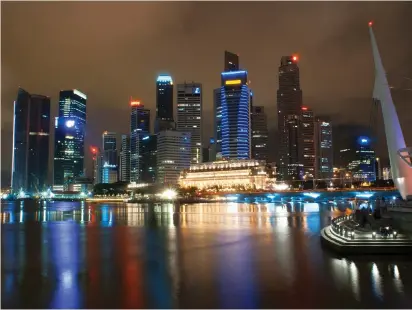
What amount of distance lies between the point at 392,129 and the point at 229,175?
14626cm

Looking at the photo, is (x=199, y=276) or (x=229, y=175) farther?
(x=229, y=175)

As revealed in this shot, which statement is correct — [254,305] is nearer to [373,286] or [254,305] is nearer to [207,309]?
[207,309]

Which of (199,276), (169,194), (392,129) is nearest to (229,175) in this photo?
(169,194)

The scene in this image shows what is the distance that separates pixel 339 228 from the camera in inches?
1017

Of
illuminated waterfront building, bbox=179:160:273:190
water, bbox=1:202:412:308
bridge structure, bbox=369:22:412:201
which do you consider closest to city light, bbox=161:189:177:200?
illuminated waterfront building, bbox=179:160:273:190

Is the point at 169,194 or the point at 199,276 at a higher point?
the point at 169,194

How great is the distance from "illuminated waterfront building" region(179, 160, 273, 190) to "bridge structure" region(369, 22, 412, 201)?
128814 millimetres

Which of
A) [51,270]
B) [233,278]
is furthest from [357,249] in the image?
[51,270]

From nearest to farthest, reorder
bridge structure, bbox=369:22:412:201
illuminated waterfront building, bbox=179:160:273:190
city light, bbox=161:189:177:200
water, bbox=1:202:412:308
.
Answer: water, bbox=1:202:412:308 < bridge structure, bbox=369:22:412:201 < city light, bbox=161:189:177:200 < illuminated waterfront building, bbox=179:160:273:190

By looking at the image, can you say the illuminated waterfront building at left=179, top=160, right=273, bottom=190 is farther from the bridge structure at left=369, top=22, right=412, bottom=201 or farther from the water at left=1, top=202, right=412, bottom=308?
the water at left=1, top=202, right=412, bottom=308

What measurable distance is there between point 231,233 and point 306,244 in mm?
8709

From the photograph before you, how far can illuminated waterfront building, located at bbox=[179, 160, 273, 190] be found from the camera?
7028 inches

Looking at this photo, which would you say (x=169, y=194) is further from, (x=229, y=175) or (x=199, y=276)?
(x=199, y=276)

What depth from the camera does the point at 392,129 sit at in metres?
41.7
